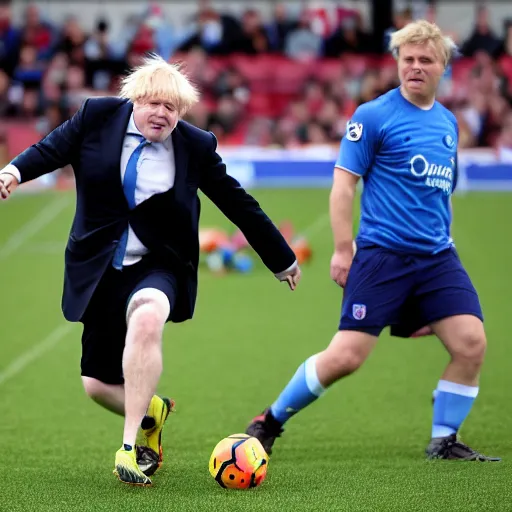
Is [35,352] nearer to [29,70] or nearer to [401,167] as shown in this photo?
[401,167]

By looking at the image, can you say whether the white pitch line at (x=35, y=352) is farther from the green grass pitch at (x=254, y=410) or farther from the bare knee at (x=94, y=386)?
the bare knee at (x=94, y=386)

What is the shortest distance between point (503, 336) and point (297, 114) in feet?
40.1

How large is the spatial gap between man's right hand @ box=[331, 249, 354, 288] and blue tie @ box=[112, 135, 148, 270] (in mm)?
1117

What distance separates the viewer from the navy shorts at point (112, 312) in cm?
569

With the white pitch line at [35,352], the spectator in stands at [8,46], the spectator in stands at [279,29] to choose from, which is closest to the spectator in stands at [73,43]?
the spectator in stands at [8,46]

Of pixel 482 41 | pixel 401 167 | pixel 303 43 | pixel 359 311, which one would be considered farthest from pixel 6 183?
pixel 303 43

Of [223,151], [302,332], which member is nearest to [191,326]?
[302,332]

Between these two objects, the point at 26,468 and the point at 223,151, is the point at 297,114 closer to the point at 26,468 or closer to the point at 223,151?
the point at 223,151

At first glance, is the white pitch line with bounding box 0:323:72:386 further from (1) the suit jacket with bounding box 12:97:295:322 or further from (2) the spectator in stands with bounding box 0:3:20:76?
(2) the spectator in stands with bounding box 0:3:20:76

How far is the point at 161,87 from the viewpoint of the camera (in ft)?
18.3

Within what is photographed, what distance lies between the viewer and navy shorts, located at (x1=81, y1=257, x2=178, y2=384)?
18.7 feet

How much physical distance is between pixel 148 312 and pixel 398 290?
1.37 m

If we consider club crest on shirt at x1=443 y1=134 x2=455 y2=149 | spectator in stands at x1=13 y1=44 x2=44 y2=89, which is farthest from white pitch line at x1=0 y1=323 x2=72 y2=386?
spectator in stands at x1=13 y1=44 x2=44 y2=89

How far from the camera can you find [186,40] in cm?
2459
